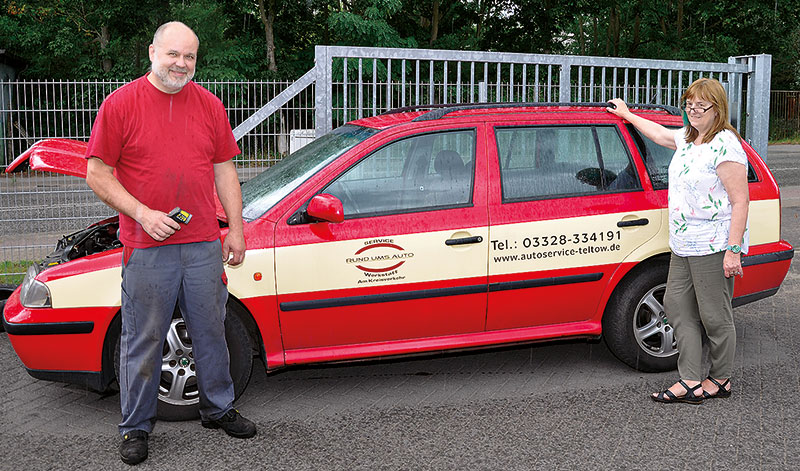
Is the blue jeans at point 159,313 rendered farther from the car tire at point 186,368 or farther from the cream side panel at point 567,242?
the cream side panel at point 567,242

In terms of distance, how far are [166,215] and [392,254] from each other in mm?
1312

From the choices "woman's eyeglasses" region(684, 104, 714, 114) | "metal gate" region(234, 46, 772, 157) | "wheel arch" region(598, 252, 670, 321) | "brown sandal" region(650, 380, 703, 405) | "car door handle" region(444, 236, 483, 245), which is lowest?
"brown sandal" region(650, 380, 703, 405)

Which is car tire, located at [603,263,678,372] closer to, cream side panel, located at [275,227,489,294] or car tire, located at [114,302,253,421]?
cream side panel, located at [275,227,489,294]

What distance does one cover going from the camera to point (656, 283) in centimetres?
503

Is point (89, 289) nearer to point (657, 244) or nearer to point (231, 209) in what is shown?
point (231, 209)

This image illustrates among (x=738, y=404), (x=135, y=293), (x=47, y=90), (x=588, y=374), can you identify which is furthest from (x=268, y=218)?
(x=47, y=90)

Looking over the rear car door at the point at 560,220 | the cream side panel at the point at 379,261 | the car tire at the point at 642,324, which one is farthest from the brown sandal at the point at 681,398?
the cream side panel at the point at 379,261

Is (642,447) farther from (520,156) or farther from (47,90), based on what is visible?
(47,90)

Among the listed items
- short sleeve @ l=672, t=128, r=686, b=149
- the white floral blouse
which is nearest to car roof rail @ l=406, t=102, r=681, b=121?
short sleeve @ l=672, t=128, r=686, b=149

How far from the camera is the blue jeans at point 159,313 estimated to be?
12.5 ft

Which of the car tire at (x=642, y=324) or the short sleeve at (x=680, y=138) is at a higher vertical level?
the short sleeve at (x=680, y=138)

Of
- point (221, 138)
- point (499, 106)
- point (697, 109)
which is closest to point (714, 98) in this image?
point (697, 109)

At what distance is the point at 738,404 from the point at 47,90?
6549 millimetres

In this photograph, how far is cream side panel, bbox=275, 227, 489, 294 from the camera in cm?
436
